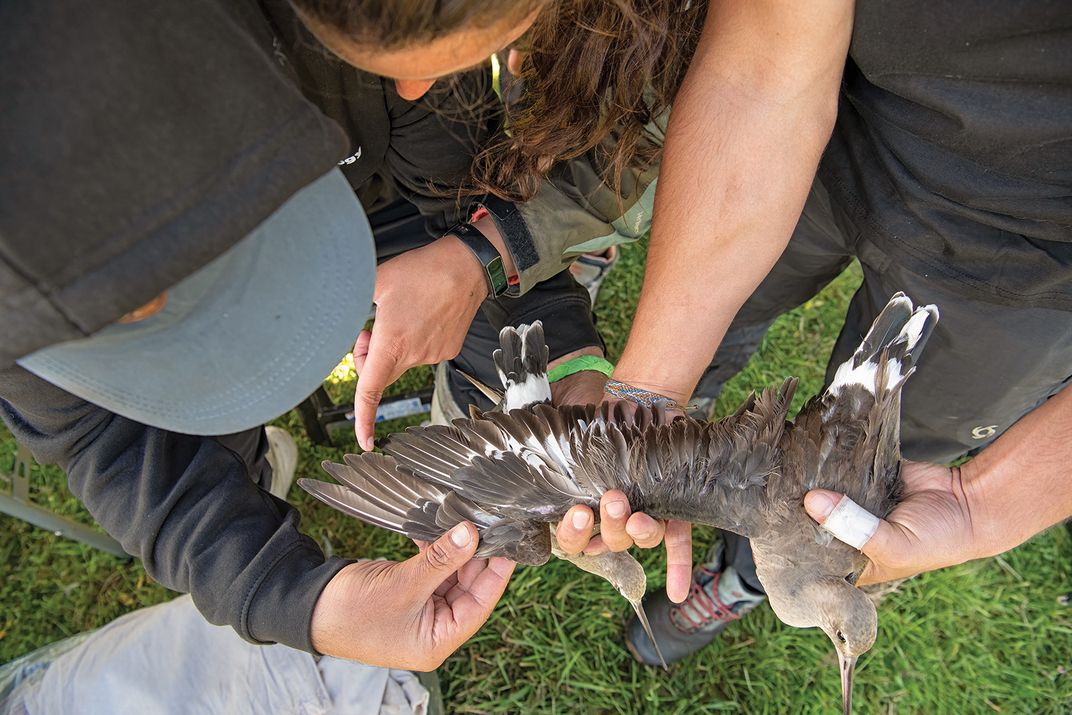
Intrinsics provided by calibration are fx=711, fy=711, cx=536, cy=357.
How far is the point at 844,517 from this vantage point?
203 centimetres

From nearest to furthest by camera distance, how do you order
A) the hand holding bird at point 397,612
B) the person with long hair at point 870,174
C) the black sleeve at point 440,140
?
the person with long hair at point 870,174 < the hand holding bird at point 397,612 < the black sleeve at point 440,140

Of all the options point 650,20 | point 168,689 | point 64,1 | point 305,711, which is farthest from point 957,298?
point 168,689

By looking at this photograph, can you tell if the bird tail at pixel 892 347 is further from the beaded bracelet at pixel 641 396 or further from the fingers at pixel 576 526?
the fingers at pixel 576 526

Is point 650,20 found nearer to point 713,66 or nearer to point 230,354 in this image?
point 713,66

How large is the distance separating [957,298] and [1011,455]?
524 mm

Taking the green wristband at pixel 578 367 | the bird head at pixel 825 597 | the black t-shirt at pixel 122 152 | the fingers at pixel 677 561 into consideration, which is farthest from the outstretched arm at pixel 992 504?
the black t-shirt at pixel 122 152

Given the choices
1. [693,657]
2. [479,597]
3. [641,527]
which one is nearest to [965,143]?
[641,527]

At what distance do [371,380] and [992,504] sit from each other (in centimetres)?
187

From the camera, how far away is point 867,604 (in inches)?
93.0

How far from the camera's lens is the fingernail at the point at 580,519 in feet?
6.59

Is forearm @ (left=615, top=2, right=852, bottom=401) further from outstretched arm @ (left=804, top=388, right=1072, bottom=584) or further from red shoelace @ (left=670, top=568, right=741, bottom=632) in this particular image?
red shoelace @ (left=670, top=568, right=741, bottom=632)

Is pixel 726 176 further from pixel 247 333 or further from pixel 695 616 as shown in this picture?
pixel 695 616

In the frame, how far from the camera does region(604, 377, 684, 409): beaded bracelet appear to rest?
2.21m

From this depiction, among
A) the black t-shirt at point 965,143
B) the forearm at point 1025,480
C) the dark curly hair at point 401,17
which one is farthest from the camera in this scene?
the forearm at point 1025,480
